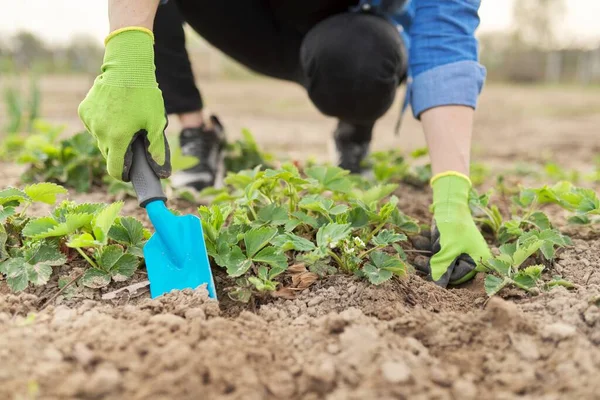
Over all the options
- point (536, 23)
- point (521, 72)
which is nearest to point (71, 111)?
point (521, 72)

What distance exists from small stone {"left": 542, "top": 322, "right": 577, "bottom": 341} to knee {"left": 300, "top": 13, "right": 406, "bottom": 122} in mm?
1232

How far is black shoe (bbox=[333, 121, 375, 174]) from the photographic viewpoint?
2736mm

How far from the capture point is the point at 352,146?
9.08 ft

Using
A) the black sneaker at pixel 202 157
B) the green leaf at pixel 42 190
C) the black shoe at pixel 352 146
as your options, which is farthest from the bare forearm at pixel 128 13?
the black shoe at pixel 352 146

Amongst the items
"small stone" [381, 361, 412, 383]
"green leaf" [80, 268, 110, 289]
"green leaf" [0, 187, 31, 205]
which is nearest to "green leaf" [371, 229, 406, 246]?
"small stone" [381, 361, 412, 383]

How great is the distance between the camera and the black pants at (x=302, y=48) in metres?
2.16

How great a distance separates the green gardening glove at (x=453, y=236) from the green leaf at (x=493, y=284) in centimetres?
12

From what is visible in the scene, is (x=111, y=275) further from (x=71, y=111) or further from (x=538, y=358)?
(x=71, y=111)

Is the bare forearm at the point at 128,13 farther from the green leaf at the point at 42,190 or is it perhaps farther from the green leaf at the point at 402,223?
the green leaf at the point at 402,223

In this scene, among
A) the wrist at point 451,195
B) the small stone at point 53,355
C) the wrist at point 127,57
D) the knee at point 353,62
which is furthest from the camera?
the knee at point 353,62

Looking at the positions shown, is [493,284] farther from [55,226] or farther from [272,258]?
[55,226]

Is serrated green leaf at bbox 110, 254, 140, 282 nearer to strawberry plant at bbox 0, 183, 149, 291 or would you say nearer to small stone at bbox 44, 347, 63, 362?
Answer: strawberry plant at bbox 0, 183, 149, 291

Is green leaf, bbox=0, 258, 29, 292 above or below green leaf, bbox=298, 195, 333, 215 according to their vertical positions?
below

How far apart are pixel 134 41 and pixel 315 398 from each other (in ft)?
3.34
